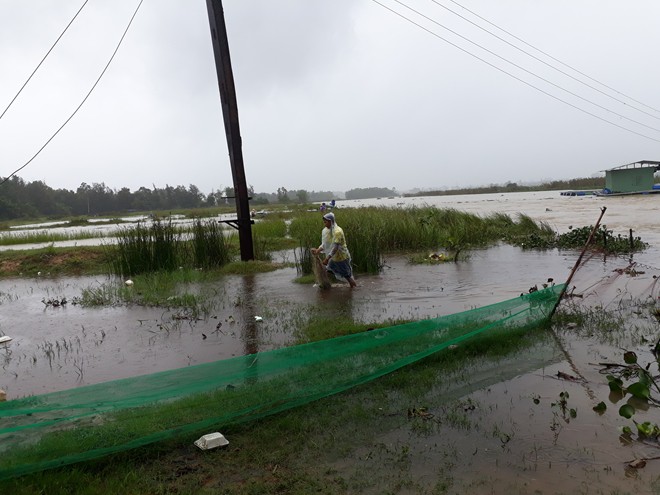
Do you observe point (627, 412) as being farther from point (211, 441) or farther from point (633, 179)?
point (633, 179)

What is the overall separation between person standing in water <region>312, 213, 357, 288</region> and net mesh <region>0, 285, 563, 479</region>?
4395 millimetres

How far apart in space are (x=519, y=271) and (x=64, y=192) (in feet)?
260

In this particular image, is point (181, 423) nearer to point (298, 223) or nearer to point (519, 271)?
point (519, 271)

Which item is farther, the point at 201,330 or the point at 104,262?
the point at 104,262

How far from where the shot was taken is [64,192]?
77938mm

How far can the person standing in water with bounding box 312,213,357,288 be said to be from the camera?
375 inches

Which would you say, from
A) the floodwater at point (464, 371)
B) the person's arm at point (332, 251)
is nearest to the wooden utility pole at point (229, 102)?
the floodwater at point (464, 371)

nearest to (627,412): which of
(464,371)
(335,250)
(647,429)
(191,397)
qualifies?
(647,429)

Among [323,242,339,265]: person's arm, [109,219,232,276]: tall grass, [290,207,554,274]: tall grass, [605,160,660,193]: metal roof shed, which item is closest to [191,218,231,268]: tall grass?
[109,219,232,276]: tall grass

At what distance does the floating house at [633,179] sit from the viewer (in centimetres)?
4300

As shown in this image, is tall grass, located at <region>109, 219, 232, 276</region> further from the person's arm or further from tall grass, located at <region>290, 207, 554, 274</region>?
the person's arm

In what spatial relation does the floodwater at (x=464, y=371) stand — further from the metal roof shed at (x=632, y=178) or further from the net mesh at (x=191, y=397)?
the metal roof shed at (x=632, y=178)

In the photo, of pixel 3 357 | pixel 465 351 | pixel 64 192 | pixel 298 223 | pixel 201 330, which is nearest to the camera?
pixel 465 351

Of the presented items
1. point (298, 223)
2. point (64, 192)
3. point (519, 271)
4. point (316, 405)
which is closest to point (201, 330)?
point (316, 405)
